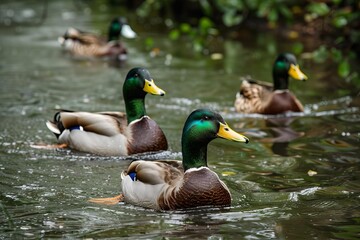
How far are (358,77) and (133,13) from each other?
10913 mm

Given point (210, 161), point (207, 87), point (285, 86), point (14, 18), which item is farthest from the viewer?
point (14, 18)

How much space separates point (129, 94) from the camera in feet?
31.8

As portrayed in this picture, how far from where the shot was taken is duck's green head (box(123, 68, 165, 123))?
9.59 meters

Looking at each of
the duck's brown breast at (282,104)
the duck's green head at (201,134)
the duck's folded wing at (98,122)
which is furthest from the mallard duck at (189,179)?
the duck's brown breast at (282,104)

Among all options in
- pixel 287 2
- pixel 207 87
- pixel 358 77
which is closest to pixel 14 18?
pixel 287 2

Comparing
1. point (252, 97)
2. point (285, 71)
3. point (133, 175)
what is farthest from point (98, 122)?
point (285, 71)

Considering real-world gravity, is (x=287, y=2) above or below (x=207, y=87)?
above

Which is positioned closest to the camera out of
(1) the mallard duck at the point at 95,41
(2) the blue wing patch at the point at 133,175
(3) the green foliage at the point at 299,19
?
(2) the blue wing patch at the point at 133,175

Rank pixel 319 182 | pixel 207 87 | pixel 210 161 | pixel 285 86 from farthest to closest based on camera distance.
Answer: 1. pixel 207 87
2. pixel 285 86
3. pixel 210 161
4. pixel 319 182

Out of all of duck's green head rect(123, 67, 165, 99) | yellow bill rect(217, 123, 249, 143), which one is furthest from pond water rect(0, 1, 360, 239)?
duck's green head rect(123, 67, 165, 99)

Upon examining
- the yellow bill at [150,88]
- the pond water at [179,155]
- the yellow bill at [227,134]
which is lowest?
the pond water at [179,155]

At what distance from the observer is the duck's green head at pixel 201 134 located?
7.42 metres

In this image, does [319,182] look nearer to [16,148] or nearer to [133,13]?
[16,148]

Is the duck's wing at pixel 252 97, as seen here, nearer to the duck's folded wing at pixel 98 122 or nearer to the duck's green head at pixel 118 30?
the duck's folded wing at pixel 98 122
